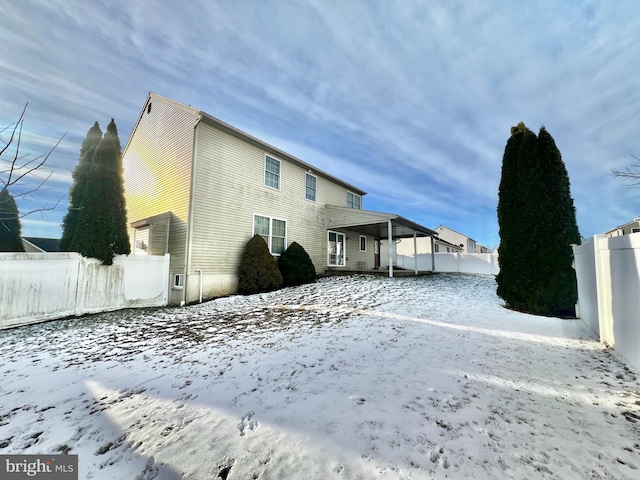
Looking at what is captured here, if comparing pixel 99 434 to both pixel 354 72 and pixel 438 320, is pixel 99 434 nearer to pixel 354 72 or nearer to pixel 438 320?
pixel 438 320

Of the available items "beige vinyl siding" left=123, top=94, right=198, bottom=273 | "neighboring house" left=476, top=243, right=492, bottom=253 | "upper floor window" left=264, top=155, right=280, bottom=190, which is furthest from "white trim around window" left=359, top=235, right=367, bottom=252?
"neighboring house" left=476, top=243, right=492, bottom=253

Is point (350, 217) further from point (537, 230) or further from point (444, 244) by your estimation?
point (444, 244)

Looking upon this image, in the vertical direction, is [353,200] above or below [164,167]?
above

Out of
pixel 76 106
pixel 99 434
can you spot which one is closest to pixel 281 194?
pixel 76 106

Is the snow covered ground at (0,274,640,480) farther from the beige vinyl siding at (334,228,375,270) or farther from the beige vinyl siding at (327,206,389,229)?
the beige vinyl siding at (334,228,375,270)

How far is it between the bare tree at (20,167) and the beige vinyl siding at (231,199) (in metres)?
6.90

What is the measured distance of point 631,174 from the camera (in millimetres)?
5691

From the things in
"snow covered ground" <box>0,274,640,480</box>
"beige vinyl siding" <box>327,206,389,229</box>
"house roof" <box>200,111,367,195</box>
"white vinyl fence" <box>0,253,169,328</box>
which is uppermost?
"house roof" <box>200,111,367,195</box>

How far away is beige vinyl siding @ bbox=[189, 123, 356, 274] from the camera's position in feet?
32.6

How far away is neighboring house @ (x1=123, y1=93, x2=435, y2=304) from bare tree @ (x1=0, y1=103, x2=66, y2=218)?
6.86m

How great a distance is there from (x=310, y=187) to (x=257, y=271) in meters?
5.96

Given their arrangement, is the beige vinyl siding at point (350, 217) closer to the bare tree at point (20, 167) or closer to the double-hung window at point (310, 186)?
the double-hung window at point (310, 186)

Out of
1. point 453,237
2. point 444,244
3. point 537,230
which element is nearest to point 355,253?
point 537,230

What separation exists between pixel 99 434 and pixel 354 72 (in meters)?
13.2
